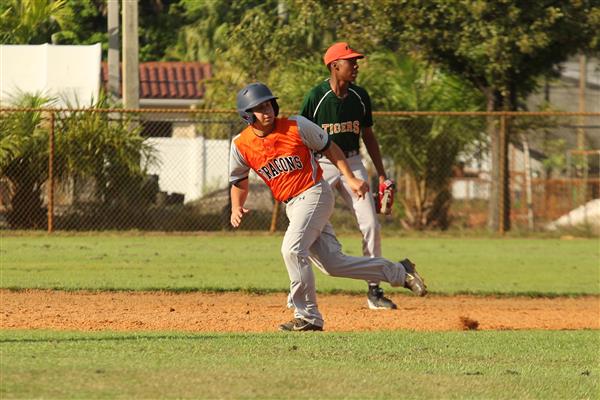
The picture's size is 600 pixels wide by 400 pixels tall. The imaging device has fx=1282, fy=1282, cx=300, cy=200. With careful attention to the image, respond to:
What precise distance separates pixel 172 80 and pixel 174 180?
1064cm

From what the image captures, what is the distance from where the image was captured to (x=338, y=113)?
1120 cm

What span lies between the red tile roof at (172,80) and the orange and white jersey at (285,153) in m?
25.6

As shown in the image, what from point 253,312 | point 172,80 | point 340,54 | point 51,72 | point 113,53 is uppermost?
point 172,80

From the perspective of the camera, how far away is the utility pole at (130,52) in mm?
24031

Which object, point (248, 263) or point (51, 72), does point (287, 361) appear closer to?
point (248, 263)

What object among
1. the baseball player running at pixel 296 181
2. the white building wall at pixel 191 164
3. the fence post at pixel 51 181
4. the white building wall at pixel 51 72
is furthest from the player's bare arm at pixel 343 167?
the white building wall at pixel 191 164

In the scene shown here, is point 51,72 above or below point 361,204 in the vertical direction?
above

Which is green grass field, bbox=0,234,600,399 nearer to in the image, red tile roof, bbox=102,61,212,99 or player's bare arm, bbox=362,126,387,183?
player's bare arm, bbox=362,126,387,183

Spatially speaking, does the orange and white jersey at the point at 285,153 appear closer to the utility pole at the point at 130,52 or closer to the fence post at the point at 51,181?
the fence post at the point at 51,181

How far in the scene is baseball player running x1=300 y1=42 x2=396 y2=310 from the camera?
1116 cm

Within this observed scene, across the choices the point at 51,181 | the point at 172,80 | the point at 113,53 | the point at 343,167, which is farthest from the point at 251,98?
the point at 172,80

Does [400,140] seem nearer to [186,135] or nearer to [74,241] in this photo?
[74,241]

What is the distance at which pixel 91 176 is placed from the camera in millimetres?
22031

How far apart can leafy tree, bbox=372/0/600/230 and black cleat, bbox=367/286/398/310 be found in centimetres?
1085
